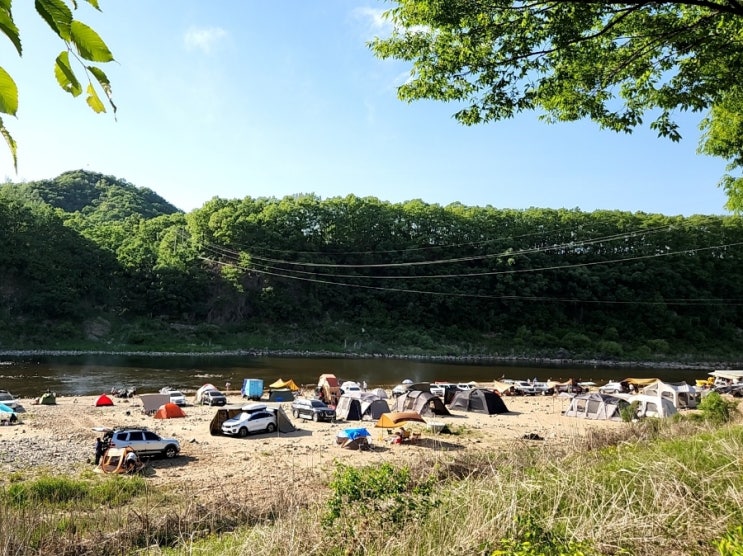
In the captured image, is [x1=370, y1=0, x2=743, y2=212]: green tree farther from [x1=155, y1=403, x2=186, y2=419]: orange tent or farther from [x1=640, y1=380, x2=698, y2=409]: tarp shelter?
[x1=640, y1=380, x2=698, y2=409]: tarp shelter

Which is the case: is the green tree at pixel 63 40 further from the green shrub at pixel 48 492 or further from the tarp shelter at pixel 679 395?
the tarp shelter at pixel 679 395

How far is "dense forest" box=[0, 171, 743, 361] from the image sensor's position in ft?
211

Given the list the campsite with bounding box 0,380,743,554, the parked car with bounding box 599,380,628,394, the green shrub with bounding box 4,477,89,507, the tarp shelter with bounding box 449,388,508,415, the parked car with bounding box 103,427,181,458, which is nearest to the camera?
the green shrub with bounding box 4,477,89,507

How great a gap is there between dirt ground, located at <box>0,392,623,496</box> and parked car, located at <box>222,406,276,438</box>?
337mm

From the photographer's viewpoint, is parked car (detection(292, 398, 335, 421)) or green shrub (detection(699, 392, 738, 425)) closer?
green shrub (detection(699, 392, 738, 425))

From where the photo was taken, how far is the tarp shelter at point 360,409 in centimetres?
2427

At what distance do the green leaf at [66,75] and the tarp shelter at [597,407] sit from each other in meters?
26.0

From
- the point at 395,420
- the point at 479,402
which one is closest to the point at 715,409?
the point at 395,420

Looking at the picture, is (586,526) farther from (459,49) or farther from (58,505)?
(58,505)

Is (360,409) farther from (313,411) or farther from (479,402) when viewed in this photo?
(479,402)

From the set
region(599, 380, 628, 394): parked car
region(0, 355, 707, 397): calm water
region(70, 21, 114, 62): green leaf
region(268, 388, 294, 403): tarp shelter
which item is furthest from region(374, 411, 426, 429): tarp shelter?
region(70, 21, 114, 62): green leaf

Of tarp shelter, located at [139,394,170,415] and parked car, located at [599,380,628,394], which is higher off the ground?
parked car, located at [599,380,628,394]

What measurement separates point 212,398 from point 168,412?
4.40 meters

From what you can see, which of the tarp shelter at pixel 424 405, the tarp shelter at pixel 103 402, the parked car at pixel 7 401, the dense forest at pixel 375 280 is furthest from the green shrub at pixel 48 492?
the dense forest at pixel 375 280
